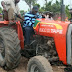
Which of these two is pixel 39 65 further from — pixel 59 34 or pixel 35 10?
pixel 35 10

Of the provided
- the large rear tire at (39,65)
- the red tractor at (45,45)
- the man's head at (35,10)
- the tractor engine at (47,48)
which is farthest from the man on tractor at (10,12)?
the large rear tire at (39,65)

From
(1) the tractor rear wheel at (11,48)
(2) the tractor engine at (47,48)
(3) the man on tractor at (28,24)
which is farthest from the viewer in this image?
(3) the man on tractor at (28,24)

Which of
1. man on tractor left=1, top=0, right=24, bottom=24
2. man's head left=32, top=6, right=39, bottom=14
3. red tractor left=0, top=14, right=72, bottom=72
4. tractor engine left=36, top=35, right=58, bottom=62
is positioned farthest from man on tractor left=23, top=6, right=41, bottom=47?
tractor engine left=36, top=35, right=58, bottom=62

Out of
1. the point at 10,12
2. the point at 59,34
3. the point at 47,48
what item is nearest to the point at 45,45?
the point at 47,48

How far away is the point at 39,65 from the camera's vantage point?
2723 mm

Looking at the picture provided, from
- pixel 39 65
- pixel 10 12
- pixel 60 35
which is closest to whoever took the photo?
pixel 39 65

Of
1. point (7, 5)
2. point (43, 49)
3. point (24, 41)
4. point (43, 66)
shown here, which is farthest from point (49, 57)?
point (7, 5)

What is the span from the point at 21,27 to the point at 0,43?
78 cm

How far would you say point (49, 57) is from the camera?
3154mm

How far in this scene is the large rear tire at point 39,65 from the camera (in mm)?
2643

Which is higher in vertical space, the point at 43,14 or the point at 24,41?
the point at 43,14

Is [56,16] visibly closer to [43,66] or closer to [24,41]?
[24,41]

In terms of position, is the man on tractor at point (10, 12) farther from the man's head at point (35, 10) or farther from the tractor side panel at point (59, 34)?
the tractor side panel at point (59, 34)

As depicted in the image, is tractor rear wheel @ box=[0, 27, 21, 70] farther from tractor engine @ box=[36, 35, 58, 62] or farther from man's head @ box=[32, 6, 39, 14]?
man's head @ box=[32, 6, 39, 14]
